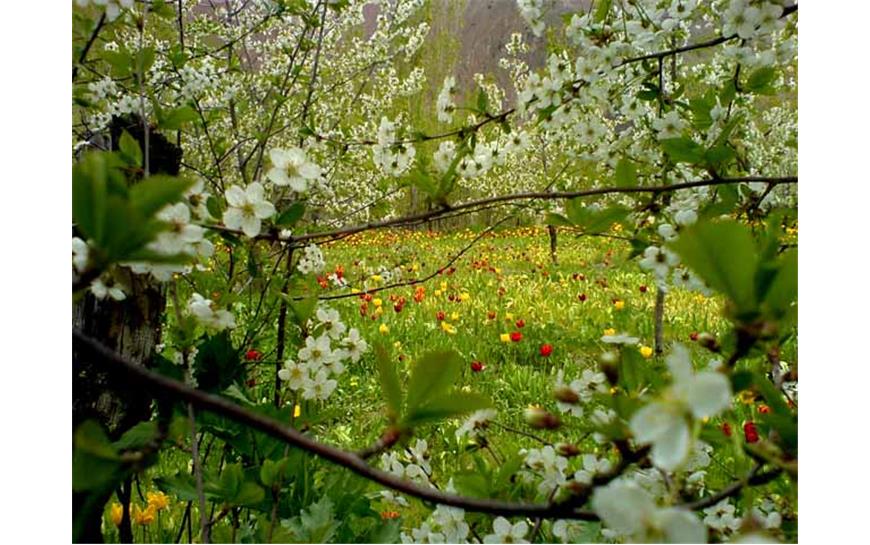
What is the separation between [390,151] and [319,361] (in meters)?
0.37

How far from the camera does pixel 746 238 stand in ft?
1.05

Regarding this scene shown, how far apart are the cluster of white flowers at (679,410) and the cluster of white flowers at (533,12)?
43.8 inches

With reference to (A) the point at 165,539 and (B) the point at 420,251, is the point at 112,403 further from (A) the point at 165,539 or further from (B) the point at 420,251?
(B) the point at 420,251

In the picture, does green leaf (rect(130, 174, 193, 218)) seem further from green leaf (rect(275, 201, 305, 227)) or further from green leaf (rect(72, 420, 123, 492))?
green leaf (rect(275, 201, 305, 227))

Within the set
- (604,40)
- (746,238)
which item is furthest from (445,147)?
(746,238)

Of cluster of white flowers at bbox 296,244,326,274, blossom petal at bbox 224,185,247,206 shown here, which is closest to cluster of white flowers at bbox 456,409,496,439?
blossom petal at bbox 224,185,247,206

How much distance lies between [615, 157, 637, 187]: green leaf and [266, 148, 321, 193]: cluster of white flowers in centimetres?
36

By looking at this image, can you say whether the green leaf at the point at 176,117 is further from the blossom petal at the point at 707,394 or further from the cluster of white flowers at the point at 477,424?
the blossom petal at the point at 707,394

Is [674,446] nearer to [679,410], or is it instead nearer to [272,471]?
[679,410]

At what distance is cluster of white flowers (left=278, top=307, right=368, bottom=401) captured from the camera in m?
1.10

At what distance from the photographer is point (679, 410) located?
267mm

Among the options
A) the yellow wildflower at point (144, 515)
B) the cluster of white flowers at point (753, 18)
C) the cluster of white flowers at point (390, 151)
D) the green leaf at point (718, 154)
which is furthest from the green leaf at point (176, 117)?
the yellow wildflower at point (144, 515)

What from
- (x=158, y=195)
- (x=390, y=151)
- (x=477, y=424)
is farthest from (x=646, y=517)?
(x=390, y=151)

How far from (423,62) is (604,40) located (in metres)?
7.78
